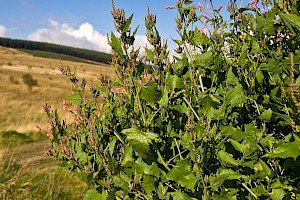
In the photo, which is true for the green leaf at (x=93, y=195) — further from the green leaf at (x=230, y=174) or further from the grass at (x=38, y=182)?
the grass at (x=38, y=182)

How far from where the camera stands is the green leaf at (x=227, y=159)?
65.5 inches

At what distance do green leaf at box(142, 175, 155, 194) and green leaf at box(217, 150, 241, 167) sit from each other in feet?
1.22

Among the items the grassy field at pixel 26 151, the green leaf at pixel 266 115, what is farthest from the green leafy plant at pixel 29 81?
the green leaf at pixel 266 115

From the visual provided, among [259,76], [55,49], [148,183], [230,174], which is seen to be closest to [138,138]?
[148,183]

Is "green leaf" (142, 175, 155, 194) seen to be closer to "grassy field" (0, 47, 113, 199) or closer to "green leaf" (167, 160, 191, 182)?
"green leaf" (167, 160, 191, 182)

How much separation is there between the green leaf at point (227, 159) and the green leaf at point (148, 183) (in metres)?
0.37

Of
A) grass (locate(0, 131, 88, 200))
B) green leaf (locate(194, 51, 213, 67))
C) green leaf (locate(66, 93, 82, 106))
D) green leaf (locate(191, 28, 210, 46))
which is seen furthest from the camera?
grass (locate(0, 131, 88, 200))

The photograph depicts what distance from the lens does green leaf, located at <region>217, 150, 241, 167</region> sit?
5.46 ft

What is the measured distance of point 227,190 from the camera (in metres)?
1.84

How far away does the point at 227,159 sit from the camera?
1.67m

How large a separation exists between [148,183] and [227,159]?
0.43 m

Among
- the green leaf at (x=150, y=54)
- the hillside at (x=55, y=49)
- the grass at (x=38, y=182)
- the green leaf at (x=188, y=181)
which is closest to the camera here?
the green leaf at (x=188, y=181)

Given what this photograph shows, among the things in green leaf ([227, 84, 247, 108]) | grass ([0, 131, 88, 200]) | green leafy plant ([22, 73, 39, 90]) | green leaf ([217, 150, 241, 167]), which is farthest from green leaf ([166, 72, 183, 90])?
green leafy plant ([22, 73, 39, 90])

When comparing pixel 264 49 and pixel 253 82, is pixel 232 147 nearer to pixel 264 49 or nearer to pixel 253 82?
pixel 253 82
